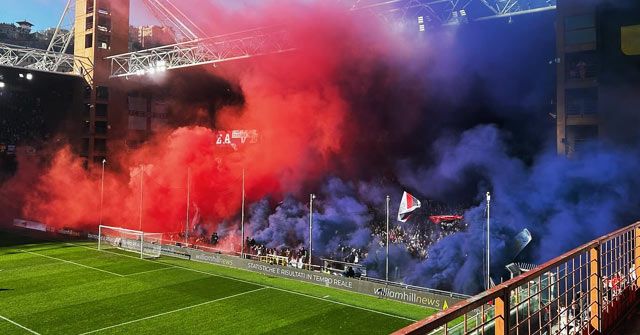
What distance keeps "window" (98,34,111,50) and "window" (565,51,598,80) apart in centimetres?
3511

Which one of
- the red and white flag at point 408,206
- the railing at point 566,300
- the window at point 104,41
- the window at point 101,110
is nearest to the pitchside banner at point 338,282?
the red and white flag at point 408,206

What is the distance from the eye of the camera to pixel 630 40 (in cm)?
1812

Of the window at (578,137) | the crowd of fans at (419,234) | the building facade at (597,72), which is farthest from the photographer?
the crowd of fans at (419,234)

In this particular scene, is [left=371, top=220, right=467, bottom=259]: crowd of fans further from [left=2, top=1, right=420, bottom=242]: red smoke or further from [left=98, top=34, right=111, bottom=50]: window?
[left=98, top=34, right=111, bottom=50]: window

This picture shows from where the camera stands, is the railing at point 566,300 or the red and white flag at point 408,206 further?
the red and white flag at point 408,206

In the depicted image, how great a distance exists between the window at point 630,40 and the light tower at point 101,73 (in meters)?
36.3

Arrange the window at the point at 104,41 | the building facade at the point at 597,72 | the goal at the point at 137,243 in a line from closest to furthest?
the building facade at the point at 597,72 < the goal at the point at 137,243 < the window at the point at 104,41

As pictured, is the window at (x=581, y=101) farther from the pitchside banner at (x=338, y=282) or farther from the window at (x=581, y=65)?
the pitchside banner at (x=338, y=282)

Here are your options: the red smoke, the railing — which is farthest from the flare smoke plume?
the railing

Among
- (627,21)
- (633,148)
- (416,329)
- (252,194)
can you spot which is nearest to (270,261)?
(252,194)

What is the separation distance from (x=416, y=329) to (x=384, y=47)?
27.5m

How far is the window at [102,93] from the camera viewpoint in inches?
1527

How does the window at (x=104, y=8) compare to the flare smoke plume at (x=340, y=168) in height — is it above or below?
above

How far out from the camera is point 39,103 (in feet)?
129
